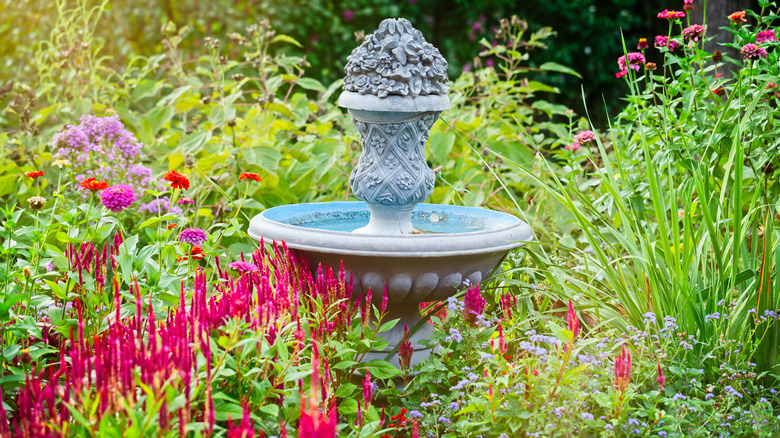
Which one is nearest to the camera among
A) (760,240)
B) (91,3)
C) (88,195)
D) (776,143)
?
(776,143)

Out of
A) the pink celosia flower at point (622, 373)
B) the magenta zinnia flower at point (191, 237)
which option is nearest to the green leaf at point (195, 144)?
the magenta zinnia flower at point (191, 237)

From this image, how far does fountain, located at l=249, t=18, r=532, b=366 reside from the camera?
2.45 metres

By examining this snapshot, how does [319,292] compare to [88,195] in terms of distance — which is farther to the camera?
[88,195]

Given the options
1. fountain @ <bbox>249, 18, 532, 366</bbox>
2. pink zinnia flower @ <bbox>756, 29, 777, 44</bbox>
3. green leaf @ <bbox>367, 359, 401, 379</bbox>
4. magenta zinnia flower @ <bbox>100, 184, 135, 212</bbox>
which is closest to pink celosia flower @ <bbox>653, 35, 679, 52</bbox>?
pink zinnia flower @ <bbox>756, 29, 777, 44</bbox>

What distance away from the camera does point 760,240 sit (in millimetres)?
3221

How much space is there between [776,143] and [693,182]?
412 millimetres

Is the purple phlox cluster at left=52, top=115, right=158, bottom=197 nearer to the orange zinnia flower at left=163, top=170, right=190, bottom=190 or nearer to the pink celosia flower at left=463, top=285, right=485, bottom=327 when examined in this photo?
the orange zinnia flower at left=163, top=170, right=190, bottom=190

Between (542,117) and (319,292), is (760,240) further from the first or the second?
(542,117)

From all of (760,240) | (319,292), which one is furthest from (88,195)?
(760,240)

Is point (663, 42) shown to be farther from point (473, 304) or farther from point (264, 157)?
point (264, 157)

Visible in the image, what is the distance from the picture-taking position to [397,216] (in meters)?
2.87

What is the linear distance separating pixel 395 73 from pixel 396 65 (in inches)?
1.5

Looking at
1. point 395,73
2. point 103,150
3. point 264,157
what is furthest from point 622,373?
point 103,150

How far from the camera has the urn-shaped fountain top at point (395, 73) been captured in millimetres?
2645
